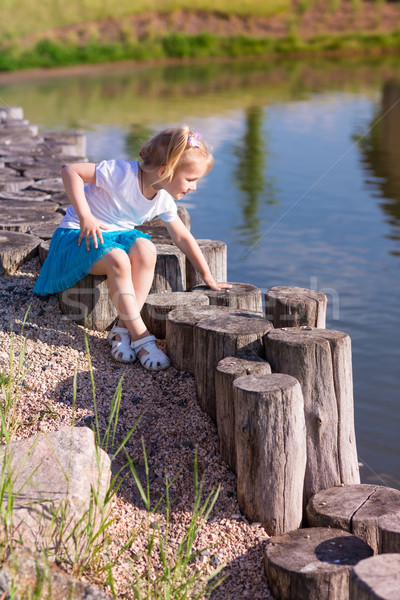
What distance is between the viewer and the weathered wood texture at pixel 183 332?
3.50m

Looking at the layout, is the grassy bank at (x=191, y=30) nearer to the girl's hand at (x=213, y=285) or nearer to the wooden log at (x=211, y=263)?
the wooden log at (x=211, y=263)

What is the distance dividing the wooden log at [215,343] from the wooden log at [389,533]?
0.89 meters

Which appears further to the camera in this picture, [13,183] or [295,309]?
[13,183]

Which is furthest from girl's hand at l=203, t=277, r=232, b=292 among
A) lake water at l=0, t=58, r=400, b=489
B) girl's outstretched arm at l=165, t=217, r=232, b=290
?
lake water at l=0, t=58, r=400, b=489

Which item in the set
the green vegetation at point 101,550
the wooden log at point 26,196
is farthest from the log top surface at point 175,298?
the wooden log at point 26,196

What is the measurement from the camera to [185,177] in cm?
372

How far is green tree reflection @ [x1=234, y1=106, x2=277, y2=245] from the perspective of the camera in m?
8.45

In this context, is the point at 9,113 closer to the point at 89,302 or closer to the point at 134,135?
the point at 134,135

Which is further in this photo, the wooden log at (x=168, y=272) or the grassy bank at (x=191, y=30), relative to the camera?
the grassy bank at (x=191, y=30)

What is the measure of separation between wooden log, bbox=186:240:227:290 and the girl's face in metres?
0.62

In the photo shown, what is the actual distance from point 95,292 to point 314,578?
6.25ft

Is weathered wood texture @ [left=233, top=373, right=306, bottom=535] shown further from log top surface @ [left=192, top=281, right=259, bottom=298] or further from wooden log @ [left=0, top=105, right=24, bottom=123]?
wooden log @ [left=0, top=105, right=24, bottom=123]

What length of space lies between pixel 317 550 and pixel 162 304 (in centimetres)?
155

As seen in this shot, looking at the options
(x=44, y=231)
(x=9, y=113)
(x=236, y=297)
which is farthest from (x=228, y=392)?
(x=9, y=113)
